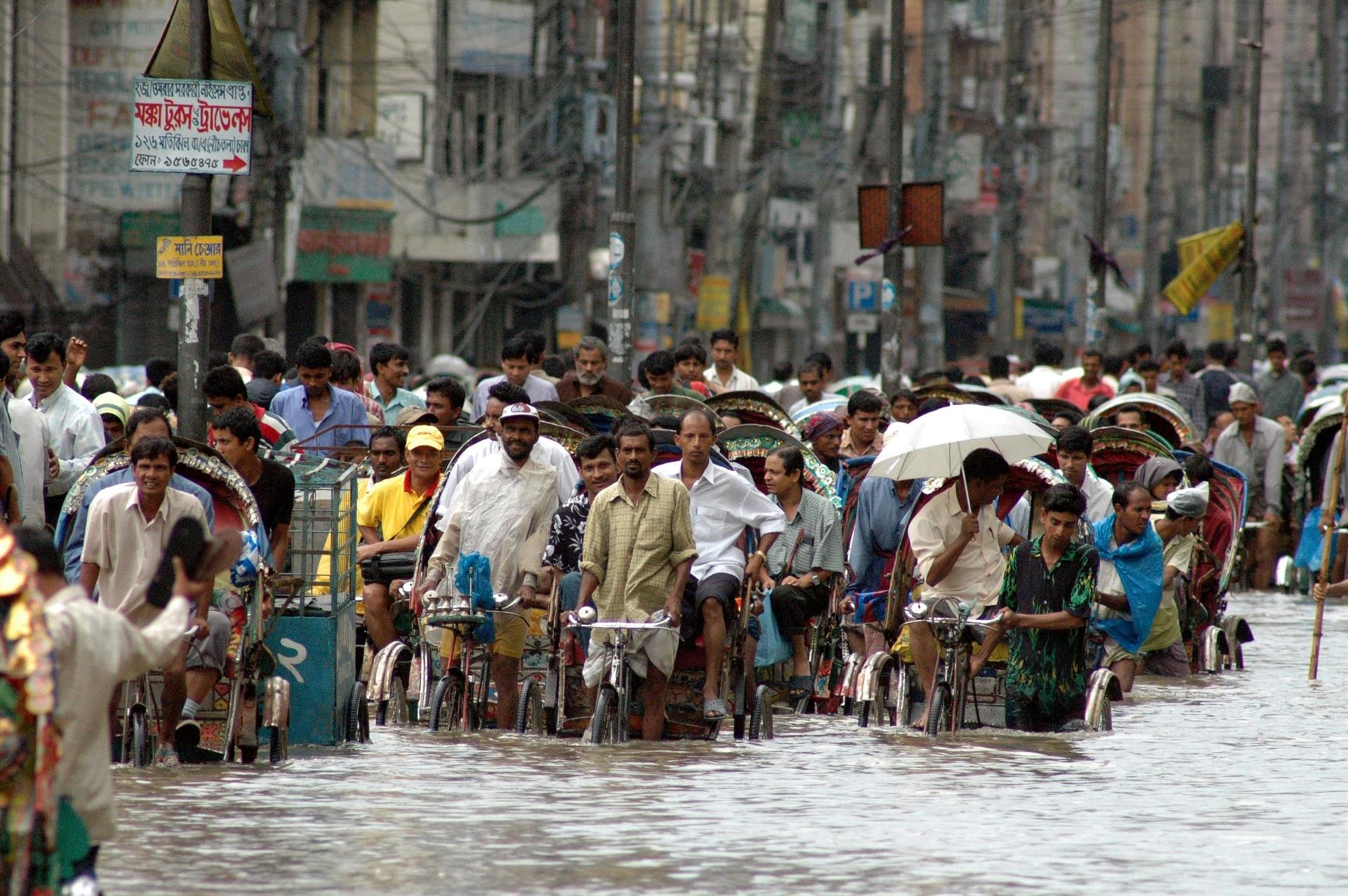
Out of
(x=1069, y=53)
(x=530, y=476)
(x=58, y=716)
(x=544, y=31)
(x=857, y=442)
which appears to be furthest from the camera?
(x=1069, y=53)

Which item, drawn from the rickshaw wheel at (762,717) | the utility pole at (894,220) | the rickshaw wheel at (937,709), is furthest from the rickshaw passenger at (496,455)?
the utility pole at (894,220)

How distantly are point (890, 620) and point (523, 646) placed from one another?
1865 mm

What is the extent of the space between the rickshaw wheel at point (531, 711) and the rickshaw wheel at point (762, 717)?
1036 millimetres

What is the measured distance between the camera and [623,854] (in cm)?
878

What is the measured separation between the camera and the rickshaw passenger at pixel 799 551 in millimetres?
13430

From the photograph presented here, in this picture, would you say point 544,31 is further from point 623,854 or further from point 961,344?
point 623,854

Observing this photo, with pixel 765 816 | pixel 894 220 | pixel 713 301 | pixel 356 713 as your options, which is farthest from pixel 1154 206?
pixel 765 816

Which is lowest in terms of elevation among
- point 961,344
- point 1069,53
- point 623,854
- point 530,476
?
point 623,854

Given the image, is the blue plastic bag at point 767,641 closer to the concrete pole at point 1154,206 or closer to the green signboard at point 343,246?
the green signboard at point 343,246

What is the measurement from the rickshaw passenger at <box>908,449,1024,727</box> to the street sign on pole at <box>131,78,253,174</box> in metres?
3.94

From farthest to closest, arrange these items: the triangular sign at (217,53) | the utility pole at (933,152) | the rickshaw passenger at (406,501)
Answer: the utility pole at (933,152) < the rickshaw passenger at (406,501) < the triangular sign at (217,53)

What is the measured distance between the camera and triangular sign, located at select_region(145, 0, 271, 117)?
43.2ft

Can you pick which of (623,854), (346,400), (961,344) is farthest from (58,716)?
(961,344)

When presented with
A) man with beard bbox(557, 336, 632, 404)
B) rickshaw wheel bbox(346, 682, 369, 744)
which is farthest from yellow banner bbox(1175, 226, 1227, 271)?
rickshaw wheel bbox(346, 682, 369, 744)
